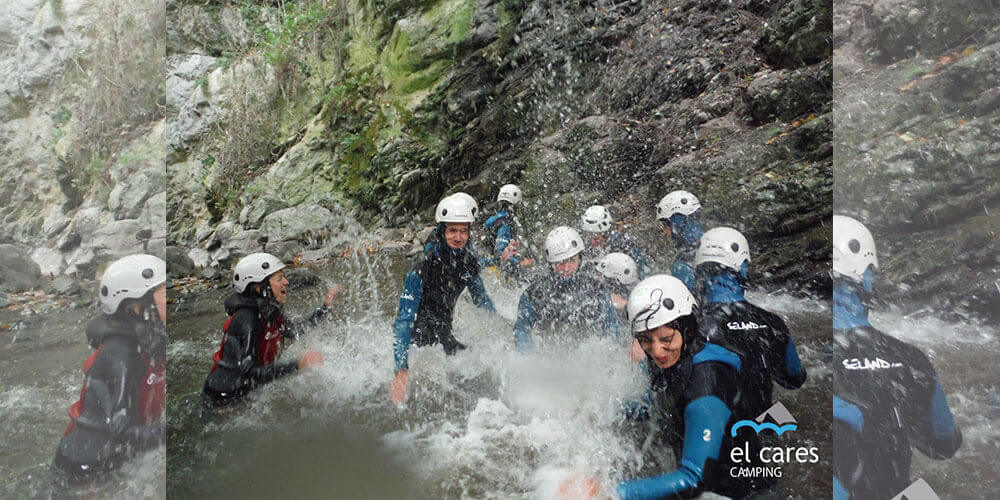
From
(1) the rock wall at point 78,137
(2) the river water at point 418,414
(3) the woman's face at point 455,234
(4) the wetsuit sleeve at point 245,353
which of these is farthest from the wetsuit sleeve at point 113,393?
(3) the woman's face at point 455,234

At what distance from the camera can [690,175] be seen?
407 centimetres

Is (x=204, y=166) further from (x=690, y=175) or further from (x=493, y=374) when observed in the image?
(x=690, y=175)

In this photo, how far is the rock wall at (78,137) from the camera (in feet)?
4.83

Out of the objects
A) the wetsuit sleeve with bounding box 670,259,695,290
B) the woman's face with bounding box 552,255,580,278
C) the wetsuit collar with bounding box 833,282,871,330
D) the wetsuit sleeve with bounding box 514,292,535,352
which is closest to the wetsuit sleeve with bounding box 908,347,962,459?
the wetsuit collar with bounding box 833,282,871,330

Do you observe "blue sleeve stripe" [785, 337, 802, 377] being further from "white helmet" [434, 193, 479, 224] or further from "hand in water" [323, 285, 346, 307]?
"hand in water" [323, 285, 346, 307]

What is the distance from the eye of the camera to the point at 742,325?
6.74 ft

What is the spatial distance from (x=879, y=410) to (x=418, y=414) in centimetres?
209

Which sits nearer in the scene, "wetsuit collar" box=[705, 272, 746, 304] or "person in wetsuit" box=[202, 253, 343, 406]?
"wetsuit collar" box=[705, 272, 746, 304]

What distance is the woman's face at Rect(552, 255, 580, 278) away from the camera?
282 centimetres

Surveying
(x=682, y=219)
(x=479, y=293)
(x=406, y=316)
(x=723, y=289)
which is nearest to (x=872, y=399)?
(x=723, y=289)

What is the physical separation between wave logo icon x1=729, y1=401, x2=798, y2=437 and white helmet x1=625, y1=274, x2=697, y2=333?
23.9 inches

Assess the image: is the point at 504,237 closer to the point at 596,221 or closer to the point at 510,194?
the point at 510,194

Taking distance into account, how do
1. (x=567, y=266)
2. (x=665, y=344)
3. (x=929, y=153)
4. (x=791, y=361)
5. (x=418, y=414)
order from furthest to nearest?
(x=567, y=266) < (x=418, y=414) < (x=929, y=153) < (x=791, y=361) < (x=665, y=344)

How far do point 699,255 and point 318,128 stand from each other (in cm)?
277
